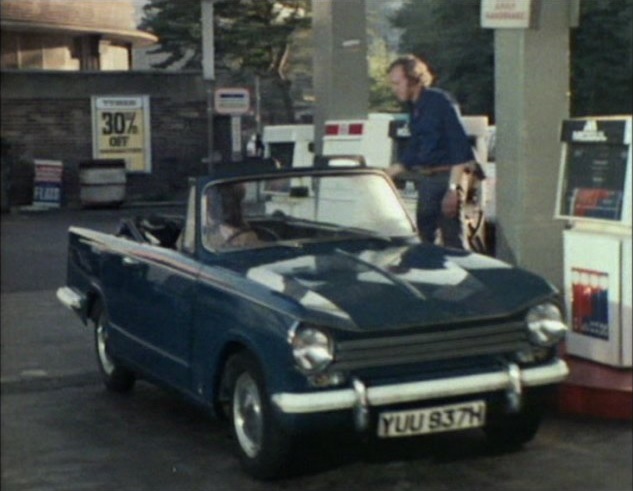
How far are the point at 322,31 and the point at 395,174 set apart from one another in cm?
88

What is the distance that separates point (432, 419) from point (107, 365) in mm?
2678

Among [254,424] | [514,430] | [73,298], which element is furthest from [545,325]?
[73,298]

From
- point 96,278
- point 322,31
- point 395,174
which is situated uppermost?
point 322,31

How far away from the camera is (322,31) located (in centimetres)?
773

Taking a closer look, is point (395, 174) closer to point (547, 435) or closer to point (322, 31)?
point (322, 31)

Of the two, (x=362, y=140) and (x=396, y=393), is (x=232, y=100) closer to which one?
(x=362, y=140)

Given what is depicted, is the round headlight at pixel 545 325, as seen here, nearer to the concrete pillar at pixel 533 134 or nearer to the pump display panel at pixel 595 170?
the pump display panel at pixel 595 170

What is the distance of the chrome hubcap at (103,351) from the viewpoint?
7758 mm

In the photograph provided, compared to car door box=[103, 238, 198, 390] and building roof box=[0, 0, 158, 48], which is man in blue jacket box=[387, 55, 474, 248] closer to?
building roof box=[0, 0, 158, 48]

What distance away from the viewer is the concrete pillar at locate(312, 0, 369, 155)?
7.38 metres

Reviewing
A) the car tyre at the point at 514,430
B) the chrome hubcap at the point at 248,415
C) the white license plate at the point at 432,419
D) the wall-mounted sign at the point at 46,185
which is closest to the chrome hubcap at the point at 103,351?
the chrome hubcap at the point at 248,415

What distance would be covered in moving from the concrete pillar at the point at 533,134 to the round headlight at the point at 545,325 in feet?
7.19

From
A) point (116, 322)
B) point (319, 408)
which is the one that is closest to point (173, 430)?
point (116, 322)

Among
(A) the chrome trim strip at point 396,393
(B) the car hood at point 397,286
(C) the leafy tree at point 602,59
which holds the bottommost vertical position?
(A) the chrome trim strip at point 396,393
